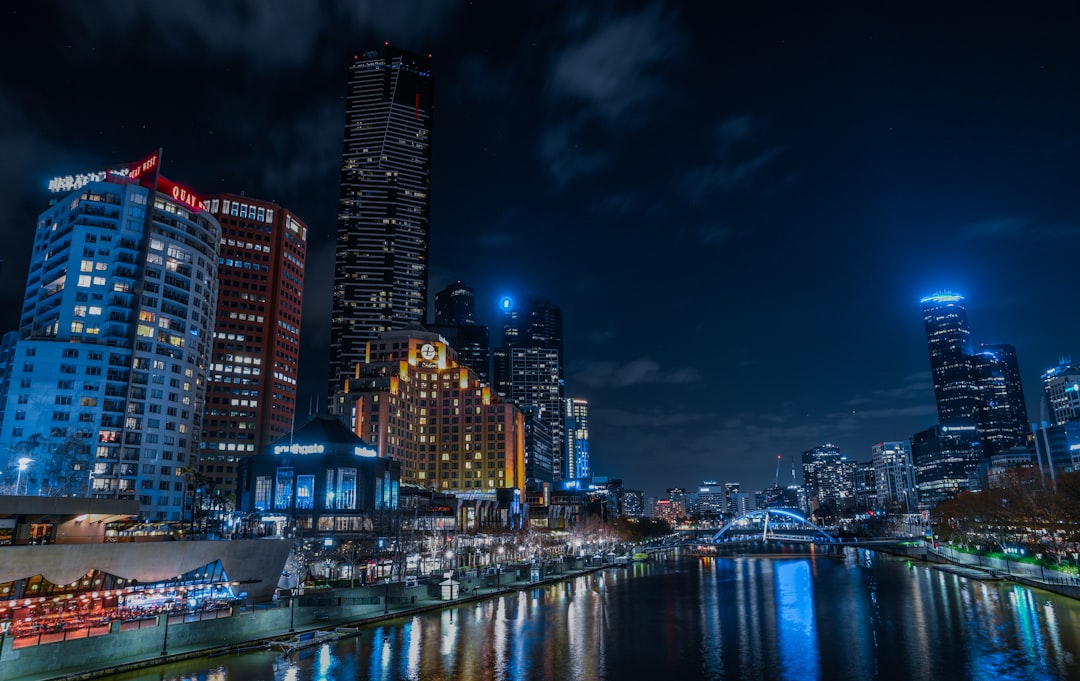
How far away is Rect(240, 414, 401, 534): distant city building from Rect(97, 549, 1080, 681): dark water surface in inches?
1421

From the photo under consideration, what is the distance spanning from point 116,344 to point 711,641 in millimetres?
112743

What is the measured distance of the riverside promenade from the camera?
42906 mm

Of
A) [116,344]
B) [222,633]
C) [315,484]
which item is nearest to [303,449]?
[315,484]

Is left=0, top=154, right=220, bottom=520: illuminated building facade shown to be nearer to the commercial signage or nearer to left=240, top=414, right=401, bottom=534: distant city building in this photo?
left=240, top=414, right=401, bottom=534: distant city building

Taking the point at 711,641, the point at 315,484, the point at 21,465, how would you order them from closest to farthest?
1. the point at 711,641
2. the point at 21,465
3. the point at 315,484

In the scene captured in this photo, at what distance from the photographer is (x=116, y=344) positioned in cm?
12494

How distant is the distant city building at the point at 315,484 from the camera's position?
120 m

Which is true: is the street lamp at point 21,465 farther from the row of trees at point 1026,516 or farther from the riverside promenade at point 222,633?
the row of trees at point 1026,516

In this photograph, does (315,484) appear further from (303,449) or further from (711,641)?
(711,641)

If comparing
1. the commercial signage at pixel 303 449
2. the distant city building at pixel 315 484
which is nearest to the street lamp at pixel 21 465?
the distant city building at pixel 315 484

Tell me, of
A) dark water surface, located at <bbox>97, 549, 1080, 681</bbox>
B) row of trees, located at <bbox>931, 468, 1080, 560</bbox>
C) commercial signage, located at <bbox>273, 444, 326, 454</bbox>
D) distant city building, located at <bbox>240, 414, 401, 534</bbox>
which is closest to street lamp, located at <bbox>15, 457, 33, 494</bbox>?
distant city building, located at <bbox>240, 414, 401, 534</bbox>

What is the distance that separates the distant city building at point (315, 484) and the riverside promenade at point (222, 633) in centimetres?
3761

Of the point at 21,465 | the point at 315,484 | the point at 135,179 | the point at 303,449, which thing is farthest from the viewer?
the point at 135,179

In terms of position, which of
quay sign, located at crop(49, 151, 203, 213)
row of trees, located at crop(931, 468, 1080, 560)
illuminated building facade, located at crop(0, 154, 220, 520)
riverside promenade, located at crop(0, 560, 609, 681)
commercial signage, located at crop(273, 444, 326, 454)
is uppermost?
quay sign, located at crop(49, 151, 203, 213)
